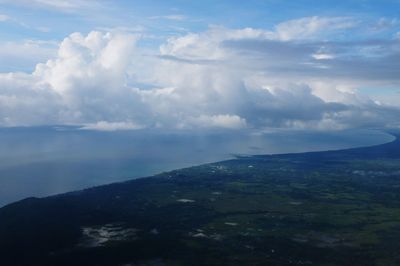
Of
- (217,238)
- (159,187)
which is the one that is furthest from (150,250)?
(159,187)

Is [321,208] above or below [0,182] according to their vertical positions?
below

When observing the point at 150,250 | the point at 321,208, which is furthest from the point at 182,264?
the point at 321,208

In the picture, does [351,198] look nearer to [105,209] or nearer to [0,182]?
[105,209]

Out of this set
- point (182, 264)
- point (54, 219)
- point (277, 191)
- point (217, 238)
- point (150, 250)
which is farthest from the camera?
point (277, 191)

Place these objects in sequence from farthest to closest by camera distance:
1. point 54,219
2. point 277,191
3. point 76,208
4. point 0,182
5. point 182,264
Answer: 1. point 0,182
2. point 277,191
3. point 76,208
4. point 54,219
5. point 182,264

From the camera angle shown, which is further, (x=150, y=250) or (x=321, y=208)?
(x=321, y=208)

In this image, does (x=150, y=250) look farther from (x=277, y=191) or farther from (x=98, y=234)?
(x=277, y=191)
